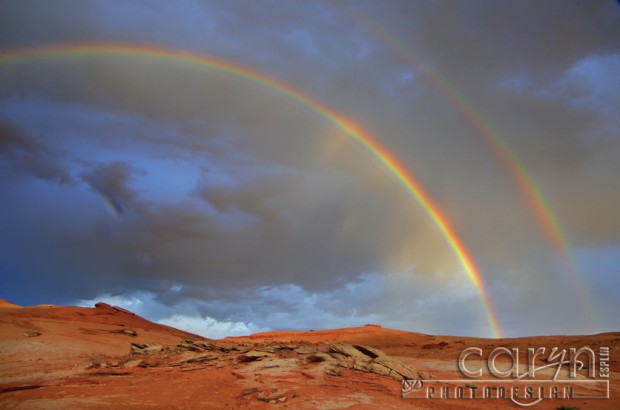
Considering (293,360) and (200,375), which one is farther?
(293,360)

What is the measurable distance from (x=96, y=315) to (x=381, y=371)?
34.2 metres

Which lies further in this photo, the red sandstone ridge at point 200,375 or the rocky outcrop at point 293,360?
the rocky outcrop at point 293,360

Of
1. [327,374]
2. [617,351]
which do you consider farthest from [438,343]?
[327,374]

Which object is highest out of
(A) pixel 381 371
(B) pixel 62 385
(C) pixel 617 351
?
(C) pixel 617 351

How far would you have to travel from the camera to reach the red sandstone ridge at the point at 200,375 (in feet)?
47.3

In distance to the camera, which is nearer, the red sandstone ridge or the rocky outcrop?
the red sandstone ridge

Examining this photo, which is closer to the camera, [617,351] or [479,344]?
[617,351]

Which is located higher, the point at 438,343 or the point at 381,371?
the point at 438,343

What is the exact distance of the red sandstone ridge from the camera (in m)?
14.4

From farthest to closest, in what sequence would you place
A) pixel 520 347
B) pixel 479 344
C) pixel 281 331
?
pixel 281 331
pixel 479 344
pixel 520 347

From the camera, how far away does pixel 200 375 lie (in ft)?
58.6

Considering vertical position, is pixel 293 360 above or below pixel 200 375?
above

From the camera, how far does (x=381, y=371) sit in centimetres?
1980

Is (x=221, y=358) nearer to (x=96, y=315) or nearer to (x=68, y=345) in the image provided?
(x=68, y=345)
